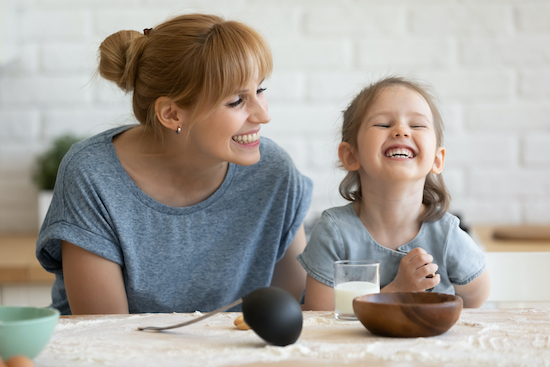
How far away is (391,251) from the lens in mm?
1112

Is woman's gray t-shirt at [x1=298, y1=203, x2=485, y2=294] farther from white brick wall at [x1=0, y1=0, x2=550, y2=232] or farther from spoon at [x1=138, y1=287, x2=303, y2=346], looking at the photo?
white brick wall at [x1=0, y1=0, x2=550, y2=232]

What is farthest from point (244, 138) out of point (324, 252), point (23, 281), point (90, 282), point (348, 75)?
point (348, 75)

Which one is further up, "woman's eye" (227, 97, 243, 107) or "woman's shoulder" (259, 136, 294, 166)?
"woman's eye" (227, 97, 243, 107)

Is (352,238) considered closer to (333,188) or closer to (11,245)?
(333,188)

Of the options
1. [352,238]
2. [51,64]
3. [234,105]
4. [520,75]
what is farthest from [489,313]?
[51,64]

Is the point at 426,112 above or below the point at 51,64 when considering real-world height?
below

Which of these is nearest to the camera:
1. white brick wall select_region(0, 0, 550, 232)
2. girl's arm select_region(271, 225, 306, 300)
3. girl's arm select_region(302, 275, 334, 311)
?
girl's arm select_region(302, 275, 334, 311)

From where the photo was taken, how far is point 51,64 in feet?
7.00

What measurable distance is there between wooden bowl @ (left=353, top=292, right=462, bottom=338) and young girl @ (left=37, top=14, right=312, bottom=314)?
0.54 m

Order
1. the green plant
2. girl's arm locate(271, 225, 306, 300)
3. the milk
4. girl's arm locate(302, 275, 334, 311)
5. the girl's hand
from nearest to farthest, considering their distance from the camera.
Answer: the milk
the girl's hand
girl's arm locate(302, 275, 334, 311)
girl's arm locate(271, 225, 306, 300)
the green plant

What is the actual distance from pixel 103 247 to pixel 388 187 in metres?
0.59

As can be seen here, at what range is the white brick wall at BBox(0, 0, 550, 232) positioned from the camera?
2.10 meters

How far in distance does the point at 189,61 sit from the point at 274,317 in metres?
0.68

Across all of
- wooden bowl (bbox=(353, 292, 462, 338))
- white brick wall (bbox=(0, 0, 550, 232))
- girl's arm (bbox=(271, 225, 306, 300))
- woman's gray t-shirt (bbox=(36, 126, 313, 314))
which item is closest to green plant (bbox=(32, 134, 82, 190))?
white brick wall (bbox=(0, 0, 550, 232))
